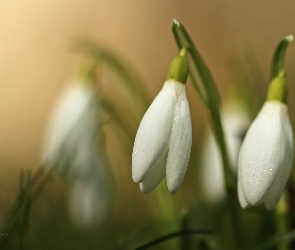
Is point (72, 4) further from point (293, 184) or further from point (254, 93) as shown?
point (293, 184)

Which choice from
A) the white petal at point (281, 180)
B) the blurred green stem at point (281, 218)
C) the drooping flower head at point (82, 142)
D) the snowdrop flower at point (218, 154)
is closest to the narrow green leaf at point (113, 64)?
the drooping flower head at point (82, 142)

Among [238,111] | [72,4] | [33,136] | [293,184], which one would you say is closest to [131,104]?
[238,111]

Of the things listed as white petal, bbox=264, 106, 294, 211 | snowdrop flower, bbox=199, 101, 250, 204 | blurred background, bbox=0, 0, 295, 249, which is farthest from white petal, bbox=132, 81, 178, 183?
blurred background, bbox=0, 0, 295, 249

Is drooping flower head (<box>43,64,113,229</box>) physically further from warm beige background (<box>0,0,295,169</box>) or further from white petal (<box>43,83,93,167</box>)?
warm beige background (<box>0,0,295,169</box>)

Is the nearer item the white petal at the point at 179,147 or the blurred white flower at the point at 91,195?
the white petal at the point at 179,147

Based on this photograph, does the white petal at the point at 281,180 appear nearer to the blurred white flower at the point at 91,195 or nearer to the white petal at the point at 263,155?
the white petal at the point at 263,155

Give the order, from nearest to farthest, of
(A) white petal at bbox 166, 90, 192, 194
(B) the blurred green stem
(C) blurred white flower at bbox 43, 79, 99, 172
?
(A) white petal at bbox 166, 90, 192, 194
(B) the blurred green stem
(C) blurred white flower at bbox 43, 79, 99, 172
